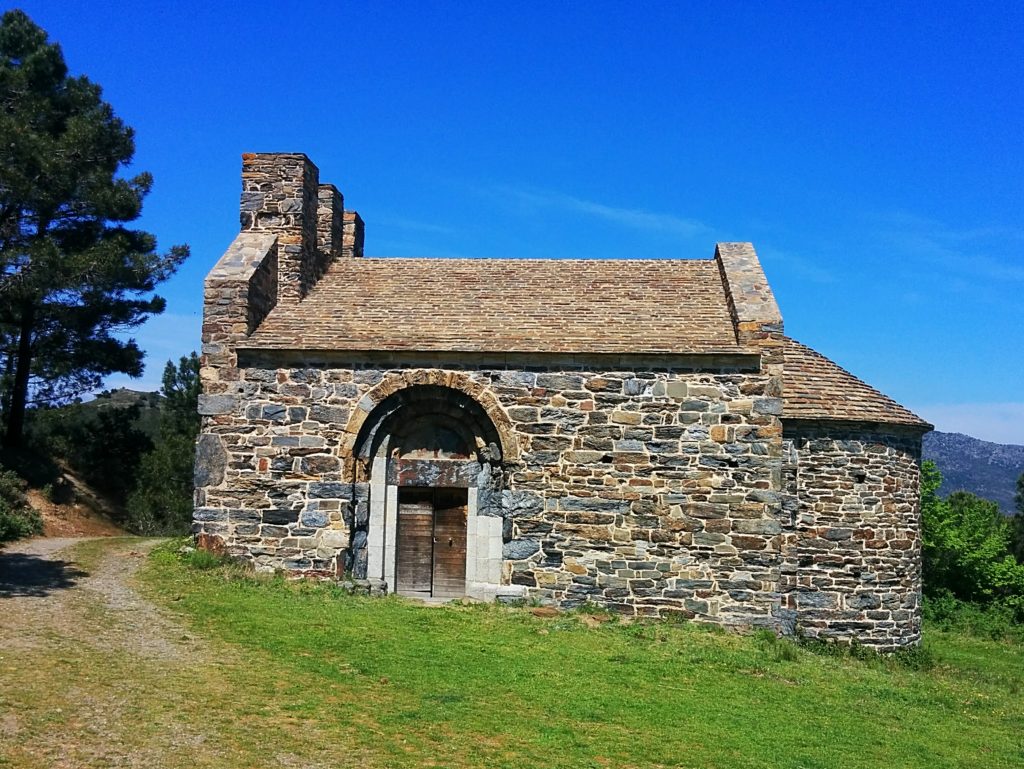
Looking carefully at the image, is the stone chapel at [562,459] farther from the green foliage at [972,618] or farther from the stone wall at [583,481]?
the green foliage at [972,618]

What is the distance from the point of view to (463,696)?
9.28 meters

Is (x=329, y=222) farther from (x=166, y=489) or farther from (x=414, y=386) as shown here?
(x=166, y=489)

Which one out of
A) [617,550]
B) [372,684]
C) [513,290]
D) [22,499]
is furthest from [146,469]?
[372,684]

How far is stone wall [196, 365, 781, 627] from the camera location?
14.3 m

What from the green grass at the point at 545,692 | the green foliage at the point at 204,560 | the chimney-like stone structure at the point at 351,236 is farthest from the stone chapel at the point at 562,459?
the chimney-like stone structure at the point at 351,236

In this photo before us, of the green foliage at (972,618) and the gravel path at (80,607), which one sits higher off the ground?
the gravel path at (80,607)

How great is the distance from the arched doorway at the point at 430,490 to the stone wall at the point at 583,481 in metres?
0.35

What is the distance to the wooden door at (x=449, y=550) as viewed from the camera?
49.8 feet

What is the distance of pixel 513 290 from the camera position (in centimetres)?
1722

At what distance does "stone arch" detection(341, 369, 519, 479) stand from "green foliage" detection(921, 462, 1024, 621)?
14111 millimetres

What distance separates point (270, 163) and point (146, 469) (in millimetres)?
12276

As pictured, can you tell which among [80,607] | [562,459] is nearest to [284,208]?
[562,459]

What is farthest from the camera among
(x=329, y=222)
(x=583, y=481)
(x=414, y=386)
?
(x=329, y=222)

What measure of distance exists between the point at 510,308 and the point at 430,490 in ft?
12.2
